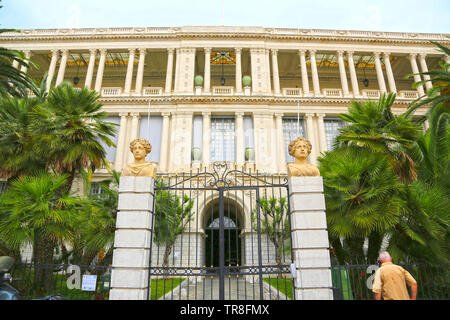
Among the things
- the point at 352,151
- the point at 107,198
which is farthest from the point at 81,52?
the point at 352,151

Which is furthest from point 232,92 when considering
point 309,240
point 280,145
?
point 309,240

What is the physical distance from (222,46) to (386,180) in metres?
23.6

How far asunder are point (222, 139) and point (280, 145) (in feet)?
16.9

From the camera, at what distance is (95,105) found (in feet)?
43.3

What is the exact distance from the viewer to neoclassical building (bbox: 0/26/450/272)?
25484 millimetres

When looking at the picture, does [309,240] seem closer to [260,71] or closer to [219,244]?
[219,244]

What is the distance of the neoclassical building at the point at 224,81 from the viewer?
25484 mm

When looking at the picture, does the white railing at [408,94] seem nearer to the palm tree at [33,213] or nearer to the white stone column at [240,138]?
A: the white stone column at [240,138]

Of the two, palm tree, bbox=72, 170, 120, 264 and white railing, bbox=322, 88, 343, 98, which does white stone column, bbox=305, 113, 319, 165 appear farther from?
palm tree, bbox=72, 170, 120, 264

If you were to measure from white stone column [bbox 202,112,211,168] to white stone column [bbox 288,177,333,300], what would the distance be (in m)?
17.1

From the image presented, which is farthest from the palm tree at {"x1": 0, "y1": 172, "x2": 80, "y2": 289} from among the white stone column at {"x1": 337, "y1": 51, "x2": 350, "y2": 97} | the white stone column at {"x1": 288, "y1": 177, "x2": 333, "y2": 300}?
the white stone column at {"x1": 337, "y1": 51, "x2": 350, "y2": 97}

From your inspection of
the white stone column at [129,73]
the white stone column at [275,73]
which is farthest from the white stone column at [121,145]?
the white stone column at [275,73]
